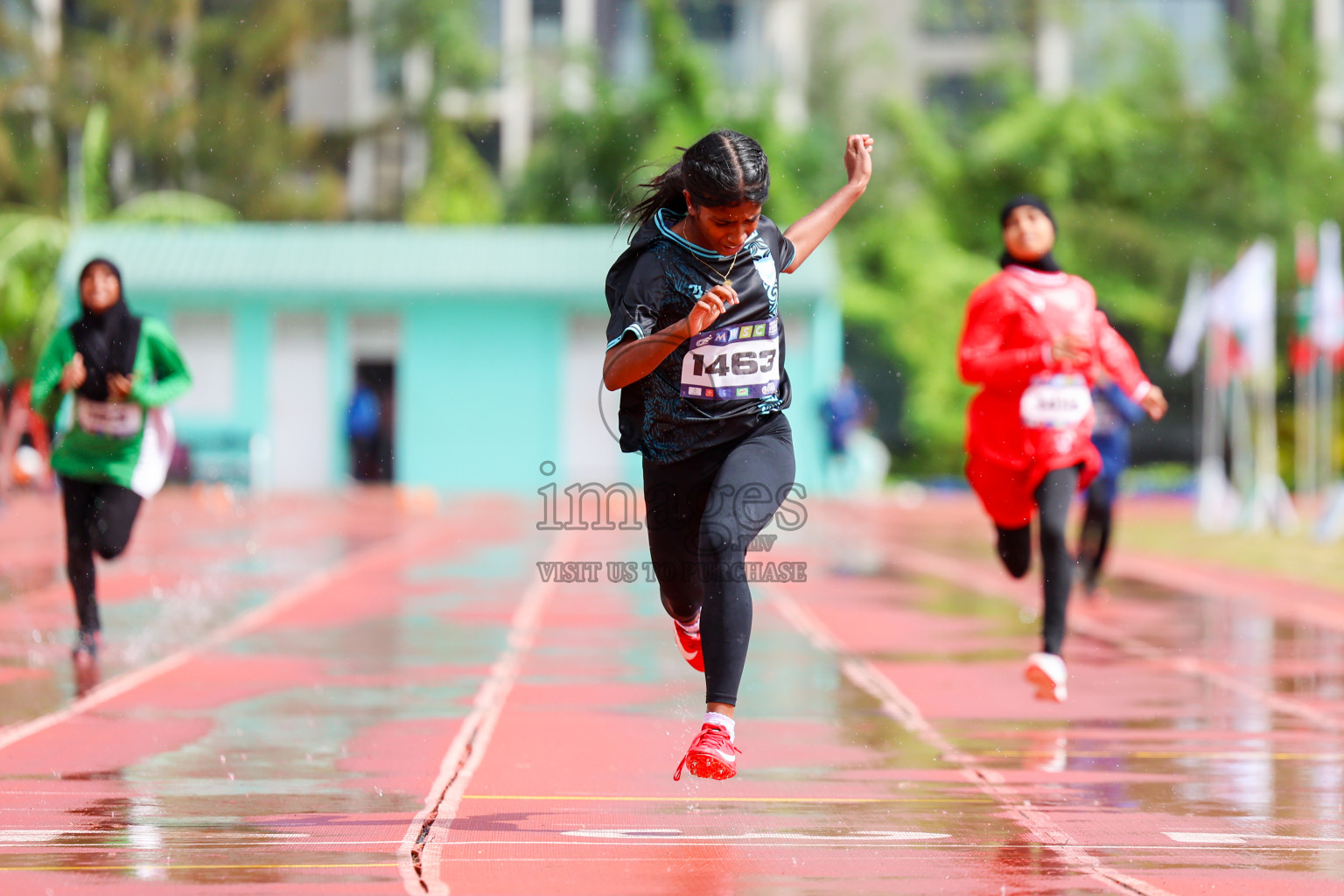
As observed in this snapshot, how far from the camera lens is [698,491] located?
5199mm

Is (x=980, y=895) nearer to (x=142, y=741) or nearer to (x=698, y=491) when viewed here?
(x=698, y=491)

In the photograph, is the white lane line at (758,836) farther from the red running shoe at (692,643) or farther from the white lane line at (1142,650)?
the white lane line at (1142,650)

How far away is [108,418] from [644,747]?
343cm

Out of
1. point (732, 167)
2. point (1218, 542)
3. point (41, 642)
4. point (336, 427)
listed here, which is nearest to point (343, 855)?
point (732, 167)

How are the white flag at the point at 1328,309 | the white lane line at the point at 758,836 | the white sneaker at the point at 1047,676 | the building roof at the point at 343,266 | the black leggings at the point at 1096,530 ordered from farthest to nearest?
the building roof at the point at 343,266
the white flag at the point at 1328,309
the black leggings at the point at 1096,530
the white sneaker at the point at 1047,676
the white lane line at the point at 758,836

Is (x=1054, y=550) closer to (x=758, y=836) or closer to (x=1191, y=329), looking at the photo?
(x=758, y=836)

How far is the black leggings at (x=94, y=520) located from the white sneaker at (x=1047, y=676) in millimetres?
4140

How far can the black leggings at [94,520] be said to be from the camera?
8.26m

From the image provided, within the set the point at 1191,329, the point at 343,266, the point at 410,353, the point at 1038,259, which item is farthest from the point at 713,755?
the point at 343,266

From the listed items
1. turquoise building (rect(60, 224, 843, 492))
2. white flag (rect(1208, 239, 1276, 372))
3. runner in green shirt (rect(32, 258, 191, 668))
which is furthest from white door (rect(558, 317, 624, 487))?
runner in green shirt (rect(32, 258, 191, 668))

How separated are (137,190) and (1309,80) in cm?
2841

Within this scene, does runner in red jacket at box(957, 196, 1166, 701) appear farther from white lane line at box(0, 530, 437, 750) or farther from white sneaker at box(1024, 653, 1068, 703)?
white lane line at box(0, 530, 437, 750)

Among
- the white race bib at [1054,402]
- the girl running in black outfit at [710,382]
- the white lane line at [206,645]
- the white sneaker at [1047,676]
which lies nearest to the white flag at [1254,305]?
the white lane line at [206,645]

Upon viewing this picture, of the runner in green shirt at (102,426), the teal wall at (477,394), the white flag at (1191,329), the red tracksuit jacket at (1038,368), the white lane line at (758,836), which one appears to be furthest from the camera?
the teal wall at (477,394)
